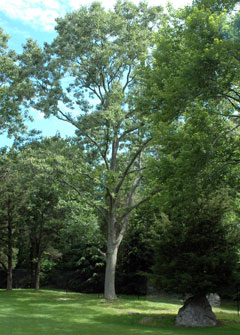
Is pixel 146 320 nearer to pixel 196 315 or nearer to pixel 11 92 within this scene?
pixel 196 315

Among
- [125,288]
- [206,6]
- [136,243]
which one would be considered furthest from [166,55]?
[125,288]

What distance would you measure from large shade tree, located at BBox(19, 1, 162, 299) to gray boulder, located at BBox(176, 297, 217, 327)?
9094 mm

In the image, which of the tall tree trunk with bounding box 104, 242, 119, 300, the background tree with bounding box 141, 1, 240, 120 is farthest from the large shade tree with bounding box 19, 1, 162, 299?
the background tree with bounding box 141, 1, 240, 120

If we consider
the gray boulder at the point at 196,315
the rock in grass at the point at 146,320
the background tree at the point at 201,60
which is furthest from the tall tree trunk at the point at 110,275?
the background tree at the point at 201,60

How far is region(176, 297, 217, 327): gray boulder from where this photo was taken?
15484 mm

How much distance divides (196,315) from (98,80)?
16.7 m

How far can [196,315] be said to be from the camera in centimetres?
1573

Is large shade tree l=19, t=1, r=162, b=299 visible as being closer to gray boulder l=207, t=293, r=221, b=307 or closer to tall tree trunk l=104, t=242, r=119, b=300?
tall tree trunk l=104, t=242, r=119, b=300

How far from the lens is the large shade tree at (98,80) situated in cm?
2350

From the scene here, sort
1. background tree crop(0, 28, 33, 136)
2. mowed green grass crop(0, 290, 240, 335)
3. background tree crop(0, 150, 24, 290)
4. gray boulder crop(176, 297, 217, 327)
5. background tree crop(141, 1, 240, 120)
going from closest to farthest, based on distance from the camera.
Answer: background tree crop(141, 1, 240, 120) < mowed green grass crop(0, 290, 240, 335) < gray boulder crop(176, 297, 217, 327) < background tree crop(0, 28, 33, 136) < background tree crop(0, 150, 24, 290)

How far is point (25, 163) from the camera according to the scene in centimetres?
2295

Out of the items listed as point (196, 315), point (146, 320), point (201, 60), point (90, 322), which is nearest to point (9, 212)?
point (90, 322)

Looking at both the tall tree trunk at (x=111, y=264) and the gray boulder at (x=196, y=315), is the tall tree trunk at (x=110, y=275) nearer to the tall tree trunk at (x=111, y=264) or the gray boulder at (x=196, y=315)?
the tall tree trunk at (x=111, y=264)

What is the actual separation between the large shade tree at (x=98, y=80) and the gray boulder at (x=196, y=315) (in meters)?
9.09
